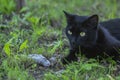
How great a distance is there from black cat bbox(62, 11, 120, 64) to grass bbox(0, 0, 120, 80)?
11 centimetres

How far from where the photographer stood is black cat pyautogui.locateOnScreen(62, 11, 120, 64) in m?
4.23

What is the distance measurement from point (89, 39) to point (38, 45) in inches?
30.1

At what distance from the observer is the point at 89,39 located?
14.0ft

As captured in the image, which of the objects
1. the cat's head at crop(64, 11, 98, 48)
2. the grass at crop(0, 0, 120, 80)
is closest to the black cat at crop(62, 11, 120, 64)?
the cat's head at crop(64, 11, 98, 48)

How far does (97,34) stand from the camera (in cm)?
436

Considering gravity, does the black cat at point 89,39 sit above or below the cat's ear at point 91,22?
below

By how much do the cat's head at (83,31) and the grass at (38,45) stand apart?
0.22 m

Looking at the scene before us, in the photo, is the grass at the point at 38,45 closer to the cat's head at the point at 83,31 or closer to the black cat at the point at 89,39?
the black cat at the point at 89,39

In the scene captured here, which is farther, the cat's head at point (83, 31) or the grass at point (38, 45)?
the cat's head at point (83, 31)

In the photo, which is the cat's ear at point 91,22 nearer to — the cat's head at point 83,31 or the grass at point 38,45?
the cat's head at point 83,31

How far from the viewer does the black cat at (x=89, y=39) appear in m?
4.23

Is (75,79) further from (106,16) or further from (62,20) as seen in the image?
(106,16)

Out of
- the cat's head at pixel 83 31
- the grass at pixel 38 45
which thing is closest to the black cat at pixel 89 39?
the cat's head at pixel 83 31

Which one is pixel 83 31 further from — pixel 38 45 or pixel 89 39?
pixel 38 45
